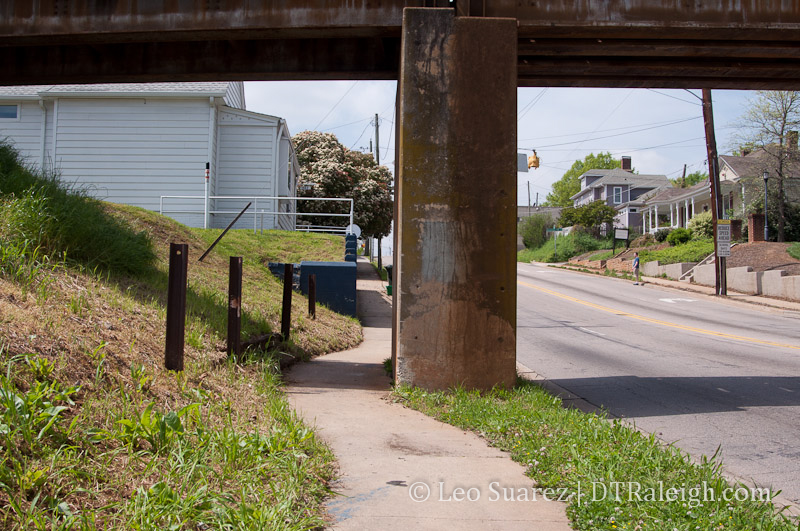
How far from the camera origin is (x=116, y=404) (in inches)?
182

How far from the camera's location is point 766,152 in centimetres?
3809

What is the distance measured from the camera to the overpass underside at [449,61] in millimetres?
7637

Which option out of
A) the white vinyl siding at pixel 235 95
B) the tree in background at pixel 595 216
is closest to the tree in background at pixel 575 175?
the tree in background at pixel 595 216

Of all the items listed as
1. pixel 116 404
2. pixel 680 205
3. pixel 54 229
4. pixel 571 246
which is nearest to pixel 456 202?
pixel 116 404

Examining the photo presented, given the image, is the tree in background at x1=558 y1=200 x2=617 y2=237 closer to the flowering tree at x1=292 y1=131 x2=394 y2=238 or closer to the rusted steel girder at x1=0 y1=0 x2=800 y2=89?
the flowering tree at x1=292 y1=131 x2=394 y2=238

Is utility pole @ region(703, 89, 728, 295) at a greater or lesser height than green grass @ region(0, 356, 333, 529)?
greater

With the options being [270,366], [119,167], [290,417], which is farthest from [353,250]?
[290,417]

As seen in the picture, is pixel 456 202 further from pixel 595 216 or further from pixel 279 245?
pixel 595 216

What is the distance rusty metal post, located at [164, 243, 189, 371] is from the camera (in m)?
6.02

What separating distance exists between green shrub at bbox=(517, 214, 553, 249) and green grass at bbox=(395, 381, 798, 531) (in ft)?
216

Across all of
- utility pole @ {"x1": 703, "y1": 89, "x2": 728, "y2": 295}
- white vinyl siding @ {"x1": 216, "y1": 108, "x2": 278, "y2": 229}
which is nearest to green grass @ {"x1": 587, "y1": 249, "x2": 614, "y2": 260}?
utility pole @ {"x1": 703, "y1": 89, "x2": 728, "y2": 295}

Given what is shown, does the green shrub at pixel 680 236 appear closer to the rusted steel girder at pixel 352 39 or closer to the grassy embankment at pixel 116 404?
the rusted steel girder at pixel 352 39

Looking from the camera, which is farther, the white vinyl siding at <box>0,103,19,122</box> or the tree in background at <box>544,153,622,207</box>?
the tree in background at <box>544,153,622,207</box>

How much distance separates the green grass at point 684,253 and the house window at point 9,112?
32.9m
